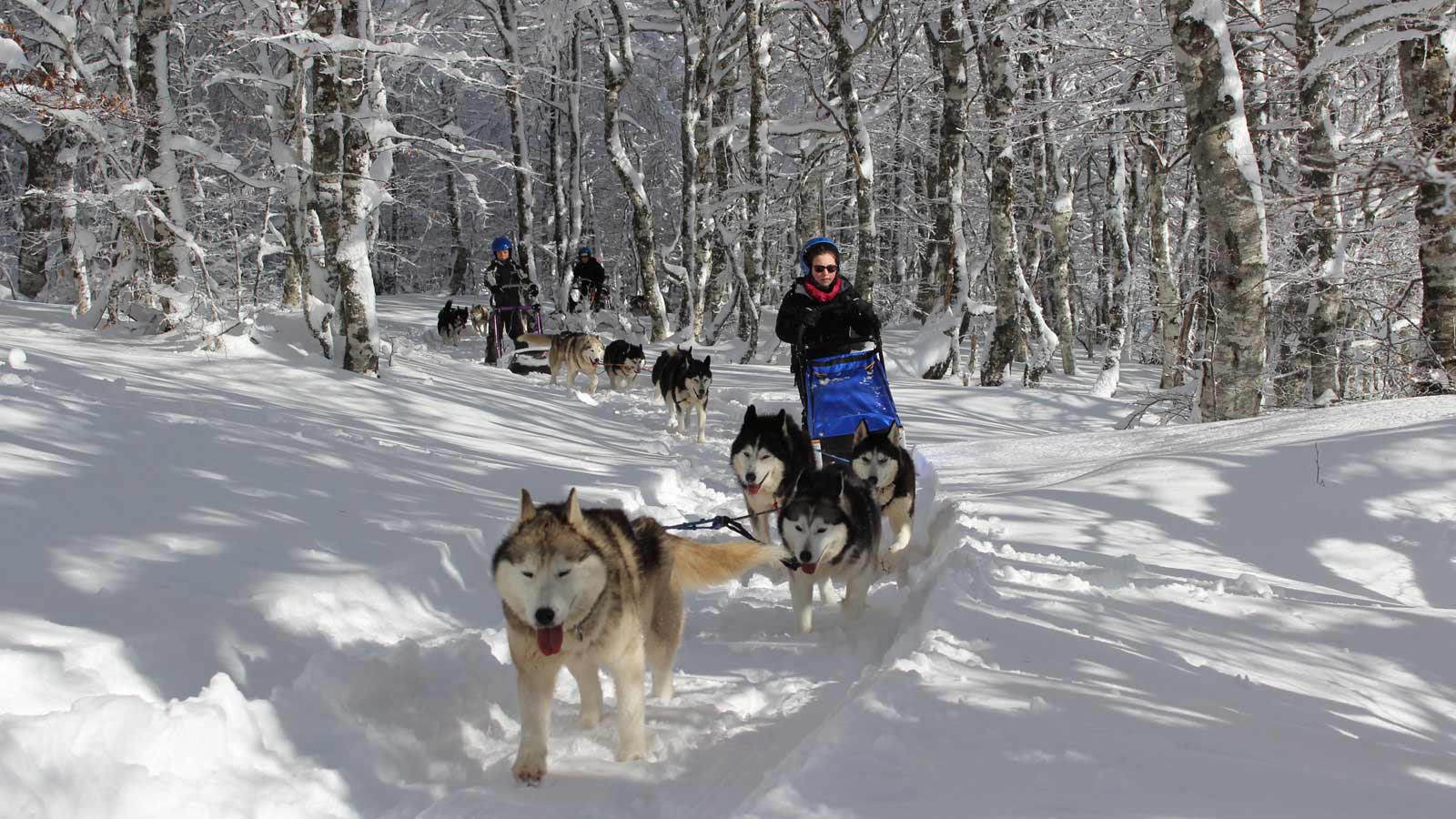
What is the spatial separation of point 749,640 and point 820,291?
2.70m

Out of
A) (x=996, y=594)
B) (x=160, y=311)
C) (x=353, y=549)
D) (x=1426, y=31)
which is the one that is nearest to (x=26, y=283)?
(x=160, y=311)

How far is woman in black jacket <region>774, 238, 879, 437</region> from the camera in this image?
20.1 feet

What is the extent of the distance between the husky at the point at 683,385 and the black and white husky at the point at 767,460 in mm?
4125

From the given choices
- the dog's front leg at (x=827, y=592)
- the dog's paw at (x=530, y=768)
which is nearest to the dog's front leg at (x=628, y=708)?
the dog's paw at (x=530, y=768)

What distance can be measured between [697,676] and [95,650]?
2.18 m

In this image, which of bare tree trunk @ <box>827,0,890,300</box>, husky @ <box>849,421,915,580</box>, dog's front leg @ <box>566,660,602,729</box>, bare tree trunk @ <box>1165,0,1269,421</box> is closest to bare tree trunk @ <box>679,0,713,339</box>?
bare tree trunk @ <box>827,0,890,300</box>

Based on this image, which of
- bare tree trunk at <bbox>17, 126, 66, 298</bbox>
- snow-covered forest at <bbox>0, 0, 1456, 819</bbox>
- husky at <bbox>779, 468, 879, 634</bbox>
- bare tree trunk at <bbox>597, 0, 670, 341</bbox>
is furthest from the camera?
bare tree trunk at <bbox>597, 0, 670, 341</bbox>

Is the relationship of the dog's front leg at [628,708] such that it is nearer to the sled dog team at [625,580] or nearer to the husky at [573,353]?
the sled dog team at [625,580]

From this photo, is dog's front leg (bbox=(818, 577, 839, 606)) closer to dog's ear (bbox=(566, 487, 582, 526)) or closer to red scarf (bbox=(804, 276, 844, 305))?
red scarf (bbox=(804, 276, 844, 305))

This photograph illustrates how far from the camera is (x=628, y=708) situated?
3053 mm

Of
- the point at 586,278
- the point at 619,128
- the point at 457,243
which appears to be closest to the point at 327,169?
the point at 619,128

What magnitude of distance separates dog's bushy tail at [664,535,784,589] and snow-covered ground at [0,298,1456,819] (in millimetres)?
447

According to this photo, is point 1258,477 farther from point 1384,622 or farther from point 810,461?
point 810,461

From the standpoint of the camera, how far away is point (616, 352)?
14180 millimetres
